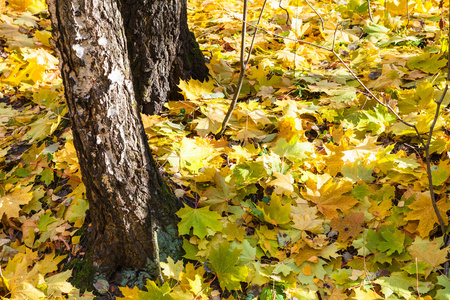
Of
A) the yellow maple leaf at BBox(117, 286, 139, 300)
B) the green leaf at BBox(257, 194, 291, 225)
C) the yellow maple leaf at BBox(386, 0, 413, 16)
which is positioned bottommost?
the yellow maple leaf at BBox(117, 286, 139, 300)

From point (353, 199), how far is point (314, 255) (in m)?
0.38

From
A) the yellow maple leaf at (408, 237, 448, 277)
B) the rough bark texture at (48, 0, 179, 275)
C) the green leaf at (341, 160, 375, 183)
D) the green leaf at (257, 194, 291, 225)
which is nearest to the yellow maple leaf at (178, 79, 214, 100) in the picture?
the rough bark texture at (48, 0, 179, 275)

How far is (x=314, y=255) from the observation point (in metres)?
1.78

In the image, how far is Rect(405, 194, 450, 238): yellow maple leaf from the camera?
1771 millimetres

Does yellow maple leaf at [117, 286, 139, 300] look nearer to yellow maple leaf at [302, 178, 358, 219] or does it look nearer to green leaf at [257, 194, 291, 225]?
green leaf at [257, 194, 291, 225]

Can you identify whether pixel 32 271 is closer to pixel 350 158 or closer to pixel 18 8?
pixel 350 158

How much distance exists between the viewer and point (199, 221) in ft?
6.02

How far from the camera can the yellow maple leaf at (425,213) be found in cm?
177

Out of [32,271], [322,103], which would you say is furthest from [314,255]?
[32,271]

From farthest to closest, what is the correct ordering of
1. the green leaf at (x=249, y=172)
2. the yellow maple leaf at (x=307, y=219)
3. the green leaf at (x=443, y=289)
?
the green leaf at (x=249, y=172) → the yellow maple leaf at (x=307, y=219) → the green leaf at (x=443, y=289)

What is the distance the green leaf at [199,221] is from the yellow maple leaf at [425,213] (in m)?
1.00

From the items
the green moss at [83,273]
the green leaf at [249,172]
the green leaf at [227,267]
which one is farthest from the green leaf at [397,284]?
the green moss at [83,273]

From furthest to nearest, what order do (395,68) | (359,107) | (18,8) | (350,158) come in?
(18,8) < (395,68) < (359,107) < (350,158)

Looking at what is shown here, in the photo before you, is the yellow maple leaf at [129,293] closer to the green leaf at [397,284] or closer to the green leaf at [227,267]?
the green leaf at [227,267]
